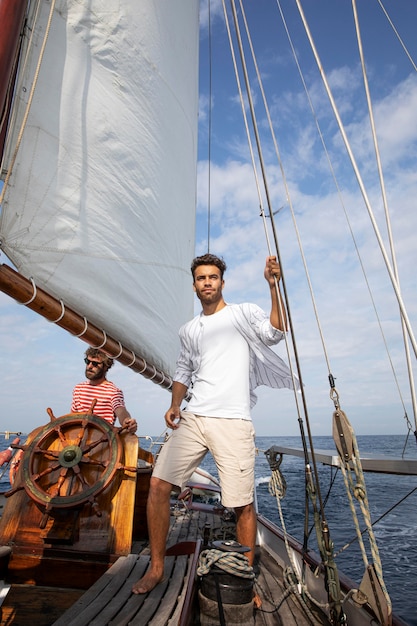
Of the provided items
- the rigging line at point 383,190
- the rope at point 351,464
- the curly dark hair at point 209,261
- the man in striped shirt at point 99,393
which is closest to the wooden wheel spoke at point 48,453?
the man in striped shirt at point 99,393

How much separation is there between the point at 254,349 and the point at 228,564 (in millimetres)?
1027

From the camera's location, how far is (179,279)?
4102mm

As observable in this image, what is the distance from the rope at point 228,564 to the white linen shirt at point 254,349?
769 mm

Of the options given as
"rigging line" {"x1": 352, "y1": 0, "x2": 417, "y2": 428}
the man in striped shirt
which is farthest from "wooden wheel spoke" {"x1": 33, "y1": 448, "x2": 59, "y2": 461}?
"rigging line" {"x1": 352, "y1": 0, "x2": 417, "y2": 428}

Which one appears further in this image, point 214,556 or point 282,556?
point 282,556

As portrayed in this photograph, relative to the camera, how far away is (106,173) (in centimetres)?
291

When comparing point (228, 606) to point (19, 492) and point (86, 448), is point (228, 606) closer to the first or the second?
point (86, 448)

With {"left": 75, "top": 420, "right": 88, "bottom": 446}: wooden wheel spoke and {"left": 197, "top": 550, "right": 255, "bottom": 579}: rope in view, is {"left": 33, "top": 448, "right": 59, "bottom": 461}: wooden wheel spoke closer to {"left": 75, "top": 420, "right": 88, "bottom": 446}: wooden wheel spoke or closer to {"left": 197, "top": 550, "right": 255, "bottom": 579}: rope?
{"left": 75, "top": 420, "right": 88, "bottom": 446}: wooden wheel spoke

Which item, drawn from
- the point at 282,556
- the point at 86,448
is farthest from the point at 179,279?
the point at 282,556

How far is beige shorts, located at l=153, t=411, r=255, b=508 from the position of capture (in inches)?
72.3

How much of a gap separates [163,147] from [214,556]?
3.54 metres

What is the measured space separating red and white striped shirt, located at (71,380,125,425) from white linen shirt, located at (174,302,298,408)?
1.08m

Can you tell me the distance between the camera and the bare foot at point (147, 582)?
5.48 ft

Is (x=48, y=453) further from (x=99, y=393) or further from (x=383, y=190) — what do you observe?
(x=383, y=190)
